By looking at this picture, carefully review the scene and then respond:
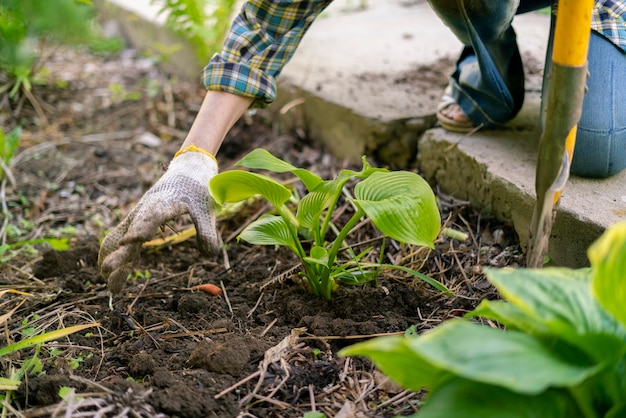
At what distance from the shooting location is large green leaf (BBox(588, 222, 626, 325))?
85cm

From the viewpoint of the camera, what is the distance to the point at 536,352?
88 centimetres

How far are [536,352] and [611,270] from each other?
0.50 ft

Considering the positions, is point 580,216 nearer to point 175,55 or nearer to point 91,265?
point 91,265

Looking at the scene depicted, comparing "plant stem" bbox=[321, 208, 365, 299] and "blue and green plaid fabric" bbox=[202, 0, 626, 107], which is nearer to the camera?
"plant stem" bbox=[321, 208, 365, 299]

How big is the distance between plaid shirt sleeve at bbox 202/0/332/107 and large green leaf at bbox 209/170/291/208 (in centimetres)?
45

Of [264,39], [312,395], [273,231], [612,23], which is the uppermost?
[612,23]

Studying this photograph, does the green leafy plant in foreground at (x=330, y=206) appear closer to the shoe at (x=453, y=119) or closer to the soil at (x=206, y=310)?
the soil at (x=206, y=310)

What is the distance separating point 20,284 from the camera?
1778 mm

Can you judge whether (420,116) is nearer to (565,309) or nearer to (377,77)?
(377,77)

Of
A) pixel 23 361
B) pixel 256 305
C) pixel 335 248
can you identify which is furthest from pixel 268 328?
pixel 23 361

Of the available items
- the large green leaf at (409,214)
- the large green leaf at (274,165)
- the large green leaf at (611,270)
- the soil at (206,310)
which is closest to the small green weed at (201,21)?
the soil at (206,310)

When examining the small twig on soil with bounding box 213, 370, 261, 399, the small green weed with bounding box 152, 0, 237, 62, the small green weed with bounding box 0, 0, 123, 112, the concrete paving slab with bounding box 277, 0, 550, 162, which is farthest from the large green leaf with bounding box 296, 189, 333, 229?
the small green weed with bounding box 152, 0, 237, 62

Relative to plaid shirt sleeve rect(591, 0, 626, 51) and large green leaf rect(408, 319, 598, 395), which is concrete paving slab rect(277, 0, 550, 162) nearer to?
plaid shirt sleeve rect(591, 0, 626, 51)

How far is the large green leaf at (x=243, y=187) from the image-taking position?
1.38 m
